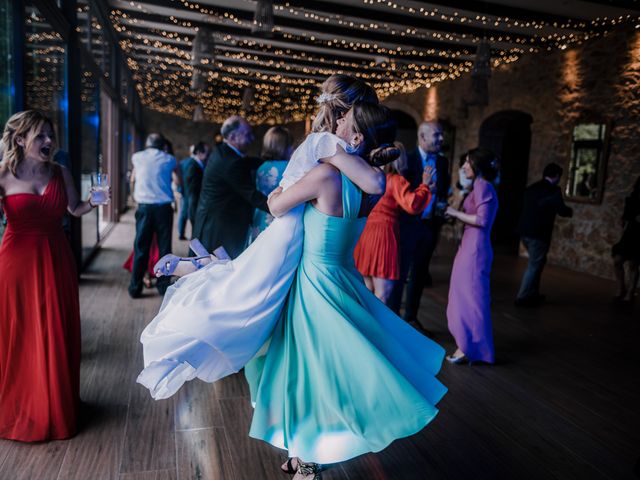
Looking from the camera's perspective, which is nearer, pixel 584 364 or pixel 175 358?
pixel 175 358

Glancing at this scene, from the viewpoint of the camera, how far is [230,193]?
3400mm

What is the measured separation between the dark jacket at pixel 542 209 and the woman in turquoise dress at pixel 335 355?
406 cm

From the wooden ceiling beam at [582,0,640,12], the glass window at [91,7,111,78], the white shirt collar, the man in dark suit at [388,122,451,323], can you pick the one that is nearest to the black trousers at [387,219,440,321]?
the man in dark suit at [388,122,451,323]

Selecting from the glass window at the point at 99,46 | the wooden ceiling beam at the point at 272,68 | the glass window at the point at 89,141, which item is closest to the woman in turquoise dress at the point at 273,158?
the glass window at the point at 89,141

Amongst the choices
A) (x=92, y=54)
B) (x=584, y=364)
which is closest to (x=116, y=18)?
(x=92, y=54)

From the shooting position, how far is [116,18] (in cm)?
795

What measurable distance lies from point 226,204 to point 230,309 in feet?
5.47

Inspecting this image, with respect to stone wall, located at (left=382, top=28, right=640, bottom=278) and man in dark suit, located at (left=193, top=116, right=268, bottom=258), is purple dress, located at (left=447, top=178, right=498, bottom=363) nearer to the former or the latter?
man in dark suit, located at (left=193, top=116, right=268, bottom=258)

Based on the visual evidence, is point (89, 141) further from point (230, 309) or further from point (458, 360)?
point (230, 309)

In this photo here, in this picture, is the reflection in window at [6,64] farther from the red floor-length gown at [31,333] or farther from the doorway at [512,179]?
the doorway at [512,179]

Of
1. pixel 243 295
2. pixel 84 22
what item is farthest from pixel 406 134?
pixel 243 295

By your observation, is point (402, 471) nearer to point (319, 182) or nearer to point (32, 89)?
point (319, 182)

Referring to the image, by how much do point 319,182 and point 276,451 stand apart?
134 cm

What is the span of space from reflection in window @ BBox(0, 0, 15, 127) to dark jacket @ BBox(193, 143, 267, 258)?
1.30 m
